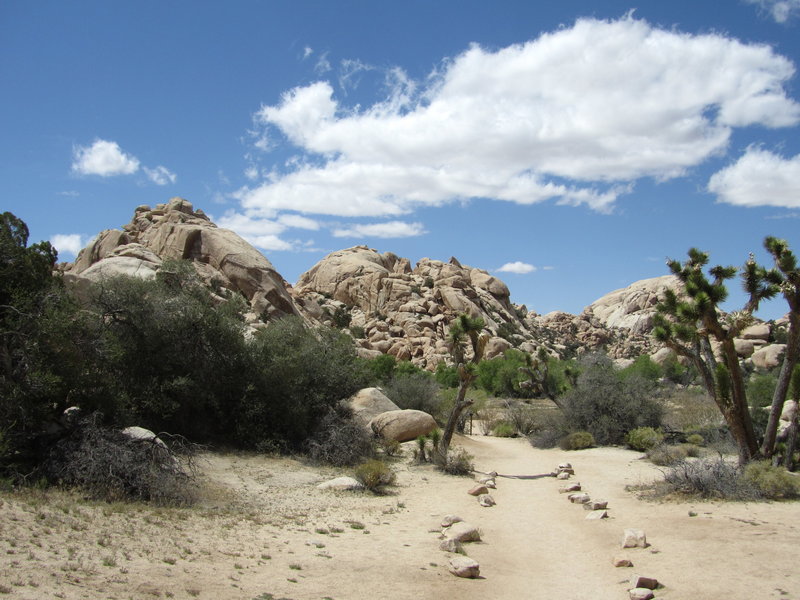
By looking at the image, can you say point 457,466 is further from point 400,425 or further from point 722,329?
point 722,329

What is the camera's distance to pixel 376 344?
63.7 metres

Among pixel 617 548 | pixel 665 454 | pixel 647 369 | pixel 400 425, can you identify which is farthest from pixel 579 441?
pixel 647 369

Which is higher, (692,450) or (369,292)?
(369,292)

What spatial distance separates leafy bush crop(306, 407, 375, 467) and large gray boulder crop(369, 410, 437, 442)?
8.02 ft

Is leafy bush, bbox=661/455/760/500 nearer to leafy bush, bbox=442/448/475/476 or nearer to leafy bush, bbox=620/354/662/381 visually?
leafy bush, bbox=442/448/475/476

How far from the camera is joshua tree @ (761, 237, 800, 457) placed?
14.4 meters

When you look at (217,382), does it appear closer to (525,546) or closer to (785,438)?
(525,546)

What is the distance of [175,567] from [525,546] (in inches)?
238

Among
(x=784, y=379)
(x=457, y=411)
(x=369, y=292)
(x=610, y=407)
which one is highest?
(x=369, y=292)

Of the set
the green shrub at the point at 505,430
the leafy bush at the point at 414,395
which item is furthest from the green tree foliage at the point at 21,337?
the green shrub at the point at 505,430

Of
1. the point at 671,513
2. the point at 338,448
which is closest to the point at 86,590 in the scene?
the point at 671,513

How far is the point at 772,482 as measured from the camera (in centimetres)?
1322

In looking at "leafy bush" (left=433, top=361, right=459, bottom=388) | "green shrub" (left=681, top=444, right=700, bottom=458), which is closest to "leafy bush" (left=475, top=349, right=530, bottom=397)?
"leafy bush" (left=433, top=361, right=459, bottom=388)

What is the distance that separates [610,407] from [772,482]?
1226 centimetres
